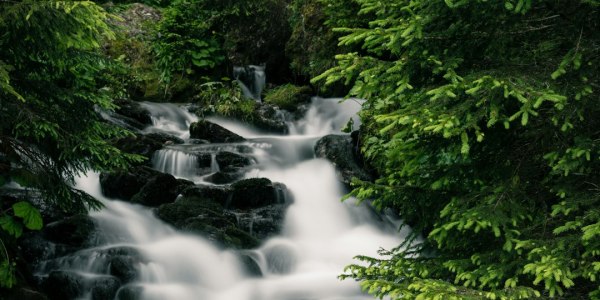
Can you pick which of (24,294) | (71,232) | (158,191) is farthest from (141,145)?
(24,294)

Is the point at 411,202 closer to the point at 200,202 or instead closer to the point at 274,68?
the point at 200,202

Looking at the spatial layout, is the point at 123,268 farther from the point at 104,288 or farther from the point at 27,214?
the point at 27,214

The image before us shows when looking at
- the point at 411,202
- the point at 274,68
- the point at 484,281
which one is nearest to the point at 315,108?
the point at 274,68

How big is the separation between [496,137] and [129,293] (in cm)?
531

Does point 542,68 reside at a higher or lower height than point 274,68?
lower

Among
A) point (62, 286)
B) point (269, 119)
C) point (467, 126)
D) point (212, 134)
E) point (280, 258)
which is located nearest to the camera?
point (467, 126)

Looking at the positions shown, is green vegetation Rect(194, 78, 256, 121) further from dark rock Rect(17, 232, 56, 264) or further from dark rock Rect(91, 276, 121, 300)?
dark rock Rect(91, 276, 121, 300)

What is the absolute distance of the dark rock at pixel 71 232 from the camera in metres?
7.98

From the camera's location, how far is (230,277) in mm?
8305

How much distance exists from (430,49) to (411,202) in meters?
1.29

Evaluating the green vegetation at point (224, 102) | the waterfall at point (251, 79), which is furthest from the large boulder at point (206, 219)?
the waterfall at point (251, 79)

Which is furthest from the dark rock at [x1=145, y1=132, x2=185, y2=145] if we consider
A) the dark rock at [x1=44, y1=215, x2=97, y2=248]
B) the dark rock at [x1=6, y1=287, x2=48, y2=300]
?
the dark rock at [x1=6, y1=287, x2=48, y2=300]

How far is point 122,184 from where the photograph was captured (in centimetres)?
1022

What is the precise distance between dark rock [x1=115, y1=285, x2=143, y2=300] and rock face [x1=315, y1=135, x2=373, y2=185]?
5.24 meters
